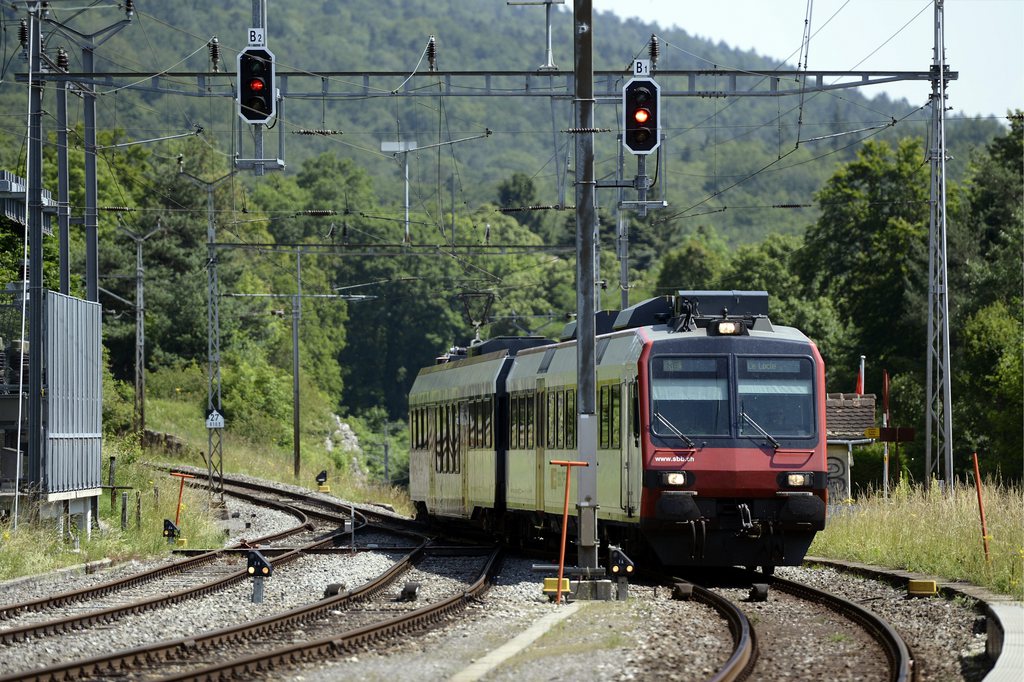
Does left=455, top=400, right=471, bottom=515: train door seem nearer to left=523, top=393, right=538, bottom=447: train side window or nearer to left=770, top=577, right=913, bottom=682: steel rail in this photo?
left=523, top=393, right=538, bottom=447: train side window

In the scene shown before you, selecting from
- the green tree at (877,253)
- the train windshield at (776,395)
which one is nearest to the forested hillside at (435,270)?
the green tree at (877,253)

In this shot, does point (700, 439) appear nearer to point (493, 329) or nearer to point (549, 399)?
point (549, 399)

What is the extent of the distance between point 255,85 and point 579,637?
10.2 meters

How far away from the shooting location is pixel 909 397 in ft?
208

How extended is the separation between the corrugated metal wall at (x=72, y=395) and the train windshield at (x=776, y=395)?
1230 cm

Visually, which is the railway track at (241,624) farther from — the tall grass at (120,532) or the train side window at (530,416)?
the train side window at (530,416)

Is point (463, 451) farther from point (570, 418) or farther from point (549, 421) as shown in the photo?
point (570, 418)

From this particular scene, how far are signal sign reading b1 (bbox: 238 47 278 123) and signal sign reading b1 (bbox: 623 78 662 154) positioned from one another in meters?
5.42

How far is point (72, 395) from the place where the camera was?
28.2 meters

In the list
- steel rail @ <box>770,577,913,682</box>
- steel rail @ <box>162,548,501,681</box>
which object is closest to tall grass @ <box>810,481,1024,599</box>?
steel rail @ <box>770,577,913,682</box>

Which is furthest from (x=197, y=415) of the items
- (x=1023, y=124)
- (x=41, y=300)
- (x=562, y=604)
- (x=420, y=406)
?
(x=562, y=604)

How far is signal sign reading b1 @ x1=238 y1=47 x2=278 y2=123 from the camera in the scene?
21.4 m

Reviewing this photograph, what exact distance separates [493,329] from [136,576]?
96237 mm

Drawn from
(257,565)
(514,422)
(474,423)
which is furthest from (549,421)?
(257,565)
